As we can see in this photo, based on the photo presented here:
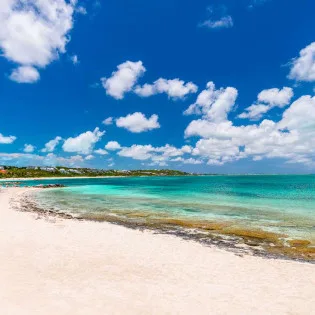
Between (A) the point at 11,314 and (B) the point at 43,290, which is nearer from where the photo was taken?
(A) the point at 11,314

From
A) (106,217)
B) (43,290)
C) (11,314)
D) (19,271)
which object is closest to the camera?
(11,314)

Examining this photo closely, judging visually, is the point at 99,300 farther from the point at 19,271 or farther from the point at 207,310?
the point at 19,271

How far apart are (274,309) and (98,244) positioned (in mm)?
10706

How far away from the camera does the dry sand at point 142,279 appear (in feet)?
28.4

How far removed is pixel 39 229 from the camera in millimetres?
19844

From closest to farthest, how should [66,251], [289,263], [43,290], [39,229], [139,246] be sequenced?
Result: [43,290] < [289,263] < [66,251] < [139,246] < [39,229]

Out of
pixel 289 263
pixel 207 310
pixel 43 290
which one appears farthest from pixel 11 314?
pixel 289 263

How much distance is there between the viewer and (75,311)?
27.1 feet

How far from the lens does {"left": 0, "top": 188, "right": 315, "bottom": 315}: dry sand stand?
866 centimetres

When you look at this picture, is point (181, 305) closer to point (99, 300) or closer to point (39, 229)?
point (99, 300)

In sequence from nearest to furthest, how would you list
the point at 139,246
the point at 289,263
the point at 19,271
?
1. the point at 19,271
2. the point at 289,263
3. the point at 139,246

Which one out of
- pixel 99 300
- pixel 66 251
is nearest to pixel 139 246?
pixel 66 251

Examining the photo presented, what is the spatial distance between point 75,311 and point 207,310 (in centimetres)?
426

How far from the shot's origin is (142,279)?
10.9m
